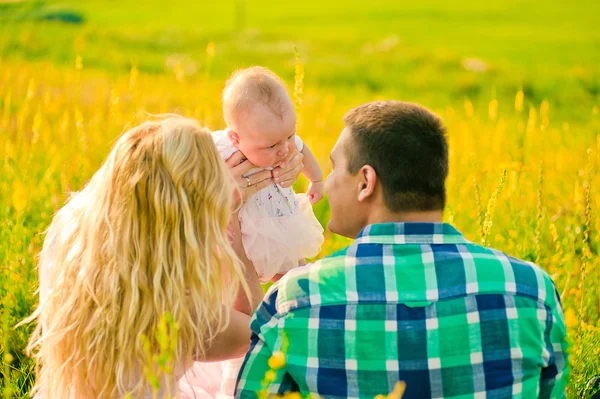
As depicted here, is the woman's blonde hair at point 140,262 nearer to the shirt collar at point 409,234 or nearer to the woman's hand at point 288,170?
the shirt collar at point 409,234

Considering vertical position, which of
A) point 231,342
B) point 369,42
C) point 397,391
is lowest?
point 369,42

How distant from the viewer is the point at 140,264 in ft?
6.44

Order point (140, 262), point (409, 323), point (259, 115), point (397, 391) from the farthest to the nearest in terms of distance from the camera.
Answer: point (259, 115)
point (140, 262)
point (409, 323)
point (397, 391)

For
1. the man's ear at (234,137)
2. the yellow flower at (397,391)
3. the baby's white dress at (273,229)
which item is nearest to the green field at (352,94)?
the man's ear at (234,137)

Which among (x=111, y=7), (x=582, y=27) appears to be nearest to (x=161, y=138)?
(x=582, y=27)

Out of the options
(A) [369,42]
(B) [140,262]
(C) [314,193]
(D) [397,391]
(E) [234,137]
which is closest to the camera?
(D) [397,391]

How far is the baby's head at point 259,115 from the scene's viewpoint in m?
2.59

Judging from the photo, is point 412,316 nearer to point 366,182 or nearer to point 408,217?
point 408,217

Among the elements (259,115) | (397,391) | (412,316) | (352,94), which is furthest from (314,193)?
(352,94)

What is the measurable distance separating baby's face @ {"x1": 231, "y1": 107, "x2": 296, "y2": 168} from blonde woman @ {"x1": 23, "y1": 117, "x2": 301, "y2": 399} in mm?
538

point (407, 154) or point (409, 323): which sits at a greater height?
point (407, 154)

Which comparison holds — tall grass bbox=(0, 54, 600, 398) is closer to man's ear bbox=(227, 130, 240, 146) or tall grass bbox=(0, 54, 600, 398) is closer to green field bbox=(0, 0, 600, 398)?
green field bbox=(0, 0, 600, 398)

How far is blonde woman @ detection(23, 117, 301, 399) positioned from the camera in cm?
196

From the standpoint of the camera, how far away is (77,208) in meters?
2.11
